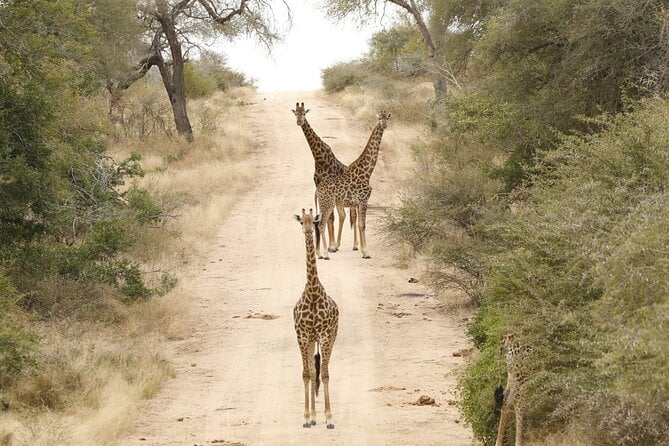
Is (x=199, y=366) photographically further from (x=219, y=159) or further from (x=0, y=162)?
(x=219, y=159)

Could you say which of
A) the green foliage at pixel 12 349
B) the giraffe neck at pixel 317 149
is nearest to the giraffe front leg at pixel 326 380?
the green foliage at pixel 12 349

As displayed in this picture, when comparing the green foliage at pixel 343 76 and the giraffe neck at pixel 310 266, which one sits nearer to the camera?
the giraffe neck at pixel 310 266

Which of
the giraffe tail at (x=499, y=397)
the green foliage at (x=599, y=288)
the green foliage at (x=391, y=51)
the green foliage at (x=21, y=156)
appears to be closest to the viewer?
the green foliage at (x=599, y=288)

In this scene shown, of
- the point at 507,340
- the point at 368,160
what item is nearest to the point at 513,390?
the point at 507,340

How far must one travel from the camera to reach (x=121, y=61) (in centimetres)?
3175

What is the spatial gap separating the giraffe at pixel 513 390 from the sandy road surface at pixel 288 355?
1164 mm

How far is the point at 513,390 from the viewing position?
934cm

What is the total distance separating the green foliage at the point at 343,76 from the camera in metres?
51.4

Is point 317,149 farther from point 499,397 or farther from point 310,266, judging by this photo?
point 499,397

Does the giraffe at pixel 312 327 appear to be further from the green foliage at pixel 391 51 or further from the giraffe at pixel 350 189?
the green foliage at pixel 391 51

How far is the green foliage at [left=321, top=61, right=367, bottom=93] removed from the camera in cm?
5138

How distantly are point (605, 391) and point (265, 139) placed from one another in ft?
99.4

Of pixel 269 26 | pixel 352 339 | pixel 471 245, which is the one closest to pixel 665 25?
pixel 471 245

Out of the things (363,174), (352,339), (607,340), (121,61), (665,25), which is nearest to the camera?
(607,340)
